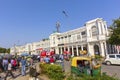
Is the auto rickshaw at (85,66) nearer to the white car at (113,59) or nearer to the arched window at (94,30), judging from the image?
the white car at (113,59)

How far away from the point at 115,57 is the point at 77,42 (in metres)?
24.0

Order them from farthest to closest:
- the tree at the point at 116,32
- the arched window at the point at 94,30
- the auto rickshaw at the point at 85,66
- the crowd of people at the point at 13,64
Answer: the arched window at the point at 94,30 → the tree at the point at 116,32 → the crowd of people at the point at 13,64 → the auto rickshaw at the point at 85,66

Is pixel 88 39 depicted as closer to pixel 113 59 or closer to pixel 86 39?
pixel 86 39

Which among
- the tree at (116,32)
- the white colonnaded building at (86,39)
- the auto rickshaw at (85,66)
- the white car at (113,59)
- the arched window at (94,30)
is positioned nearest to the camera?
the auto rickshaw at (85,66)

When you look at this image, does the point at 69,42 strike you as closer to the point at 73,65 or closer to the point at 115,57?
the point at 115,57

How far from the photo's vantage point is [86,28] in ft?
143

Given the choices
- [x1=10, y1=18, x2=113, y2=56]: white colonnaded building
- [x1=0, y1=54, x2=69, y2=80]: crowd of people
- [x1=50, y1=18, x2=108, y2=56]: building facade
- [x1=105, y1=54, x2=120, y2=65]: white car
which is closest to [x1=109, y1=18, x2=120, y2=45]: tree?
[x1=105, y1=54, x2=120, y2=65]: white car

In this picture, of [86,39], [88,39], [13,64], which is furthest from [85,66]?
[86,39]

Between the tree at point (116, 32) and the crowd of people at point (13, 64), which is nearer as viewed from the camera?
the crowd of people at point (13, 64)

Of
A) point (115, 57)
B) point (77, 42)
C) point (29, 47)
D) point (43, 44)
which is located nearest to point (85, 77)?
point (115, 57)

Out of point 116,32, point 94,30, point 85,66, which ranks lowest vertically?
point 85,66

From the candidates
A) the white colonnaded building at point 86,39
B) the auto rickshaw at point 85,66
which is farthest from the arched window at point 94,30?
the auto rickshaw at point 85,66

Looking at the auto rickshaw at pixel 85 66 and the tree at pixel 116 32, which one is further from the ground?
the tree at pixel 116 32

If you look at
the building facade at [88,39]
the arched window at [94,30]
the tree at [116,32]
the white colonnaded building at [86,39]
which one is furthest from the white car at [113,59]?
the arched window at [94,30]
